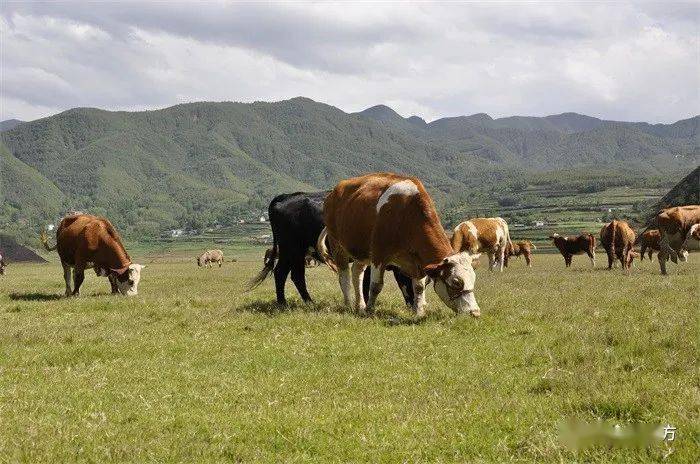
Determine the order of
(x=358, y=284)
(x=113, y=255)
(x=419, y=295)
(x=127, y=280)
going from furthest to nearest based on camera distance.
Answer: (x=127, y=280) → (x=113, y=255) → (x=358, y=284) → (x=419, y=295)

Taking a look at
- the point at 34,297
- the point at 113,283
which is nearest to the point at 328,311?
the point at 113,283

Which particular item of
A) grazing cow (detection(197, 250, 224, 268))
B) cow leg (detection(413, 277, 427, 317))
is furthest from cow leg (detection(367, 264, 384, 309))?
grazing cow (detection(197, 250, 224, 268))

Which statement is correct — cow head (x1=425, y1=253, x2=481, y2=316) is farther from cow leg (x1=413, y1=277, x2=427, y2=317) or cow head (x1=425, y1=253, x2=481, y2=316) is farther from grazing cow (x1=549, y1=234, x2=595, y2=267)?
grazing cow (x1=549, y1=234, x2=595, y2=267)

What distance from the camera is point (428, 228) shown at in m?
14.5

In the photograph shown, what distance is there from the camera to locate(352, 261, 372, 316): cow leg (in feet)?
52.7

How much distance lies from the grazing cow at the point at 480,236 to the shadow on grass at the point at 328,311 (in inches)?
582

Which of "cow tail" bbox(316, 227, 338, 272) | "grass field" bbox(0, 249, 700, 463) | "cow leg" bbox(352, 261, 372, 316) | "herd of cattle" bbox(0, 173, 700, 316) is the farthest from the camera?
"cow tail" bbox(316, 227, 338, 272)

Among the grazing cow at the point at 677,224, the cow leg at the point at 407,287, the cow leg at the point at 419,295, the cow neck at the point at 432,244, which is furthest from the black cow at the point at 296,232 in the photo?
the grazing cow at the point at 677,224

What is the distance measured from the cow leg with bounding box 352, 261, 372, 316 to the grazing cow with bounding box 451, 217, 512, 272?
1470 centimetres

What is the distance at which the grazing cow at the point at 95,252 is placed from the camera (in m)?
22.8

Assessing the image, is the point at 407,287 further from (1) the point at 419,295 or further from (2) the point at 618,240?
(2) the point at 618,240

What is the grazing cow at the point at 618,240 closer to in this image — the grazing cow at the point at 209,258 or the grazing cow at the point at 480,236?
the grazing cow at the point at 480,236

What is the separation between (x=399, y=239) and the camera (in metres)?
14.7

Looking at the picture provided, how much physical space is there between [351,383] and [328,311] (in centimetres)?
667
